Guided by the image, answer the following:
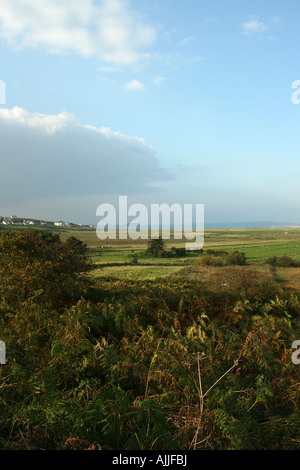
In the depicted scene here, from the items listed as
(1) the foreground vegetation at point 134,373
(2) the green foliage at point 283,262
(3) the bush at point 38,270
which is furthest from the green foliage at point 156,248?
(1) the foreground vegetation at point 134,373

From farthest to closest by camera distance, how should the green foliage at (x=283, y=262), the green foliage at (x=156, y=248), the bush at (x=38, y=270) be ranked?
the green foliage at (x=156, y=248)
the green foliage at (x=283, y=262)
the bush at (x=38, y=270)

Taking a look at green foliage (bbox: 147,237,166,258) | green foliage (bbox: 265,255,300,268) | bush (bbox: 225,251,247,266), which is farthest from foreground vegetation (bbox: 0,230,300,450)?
green foliage (bbox: 147,237,166,258)

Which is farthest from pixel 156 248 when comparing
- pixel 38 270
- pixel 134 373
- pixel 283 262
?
pixel 134 373

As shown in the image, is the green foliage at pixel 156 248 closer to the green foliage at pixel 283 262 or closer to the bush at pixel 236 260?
the bush at pixel 236 260

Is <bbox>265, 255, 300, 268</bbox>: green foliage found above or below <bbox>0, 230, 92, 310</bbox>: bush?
below

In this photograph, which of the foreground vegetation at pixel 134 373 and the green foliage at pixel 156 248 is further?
the green foliage at pixel 156 248

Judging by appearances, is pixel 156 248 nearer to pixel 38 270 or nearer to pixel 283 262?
pixel 283 262

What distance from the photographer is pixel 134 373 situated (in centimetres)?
455

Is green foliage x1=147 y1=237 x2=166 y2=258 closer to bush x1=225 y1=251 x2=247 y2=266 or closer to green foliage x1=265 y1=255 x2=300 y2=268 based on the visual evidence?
bush x1=225 y1=251 x2=247 y2=266

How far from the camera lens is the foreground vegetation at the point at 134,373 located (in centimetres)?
323

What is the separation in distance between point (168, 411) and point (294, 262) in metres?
24.1

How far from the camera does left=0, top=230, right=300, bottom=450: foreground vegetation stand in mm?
3232

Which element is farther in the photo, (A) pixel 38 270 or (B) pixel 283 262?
(B) pixel 283 262

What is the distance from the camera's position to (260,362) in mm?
4738
